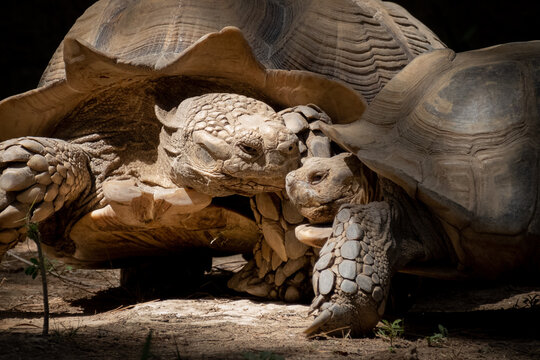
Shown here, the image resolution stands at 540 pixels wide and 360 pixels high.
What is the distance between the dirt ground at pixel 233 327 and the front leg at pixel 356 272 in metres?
0.07

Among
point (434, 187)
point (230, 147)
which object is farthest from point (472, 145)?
point (230, 147)

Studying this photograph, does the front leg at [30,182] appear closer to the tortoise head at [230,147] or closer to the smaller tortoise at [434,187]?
the tortoise head at [230,147]

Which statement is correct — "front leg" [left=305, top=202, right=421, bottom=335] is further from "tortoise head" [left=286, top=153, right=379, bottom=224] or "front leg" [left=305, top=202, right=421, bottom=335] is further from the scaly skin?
the scaly skin

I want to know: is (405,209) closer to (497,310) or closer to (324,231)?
(324,231)

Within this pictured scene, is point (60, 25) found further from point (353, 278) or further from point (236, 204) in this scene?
point (353, 278)

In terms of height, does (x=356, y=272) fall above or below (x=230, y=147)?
below

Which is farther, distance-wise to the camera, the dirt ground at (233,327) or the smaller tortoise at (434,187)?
the smaller tortoise at (434,187)

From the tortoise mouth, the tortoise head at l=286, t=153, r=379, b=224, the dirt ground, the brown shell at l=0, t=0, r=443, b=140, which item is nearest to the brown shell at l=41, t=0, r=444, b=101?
the brown shell at l=0, t=0, r=443, b=140

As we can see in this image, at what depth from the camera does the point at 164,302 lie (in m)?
Result: 3.45

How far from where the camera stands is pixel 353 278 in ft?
8.28

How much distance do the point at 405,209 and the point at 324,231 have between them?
1.13ft

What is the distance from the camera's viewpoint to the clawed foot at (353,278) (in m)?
2.51

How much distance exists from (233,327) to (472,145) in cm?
116

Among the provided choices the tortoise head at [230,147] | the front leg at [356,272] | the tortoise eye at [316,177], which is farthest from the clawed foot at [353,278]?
the tortoise head at [230,147]
